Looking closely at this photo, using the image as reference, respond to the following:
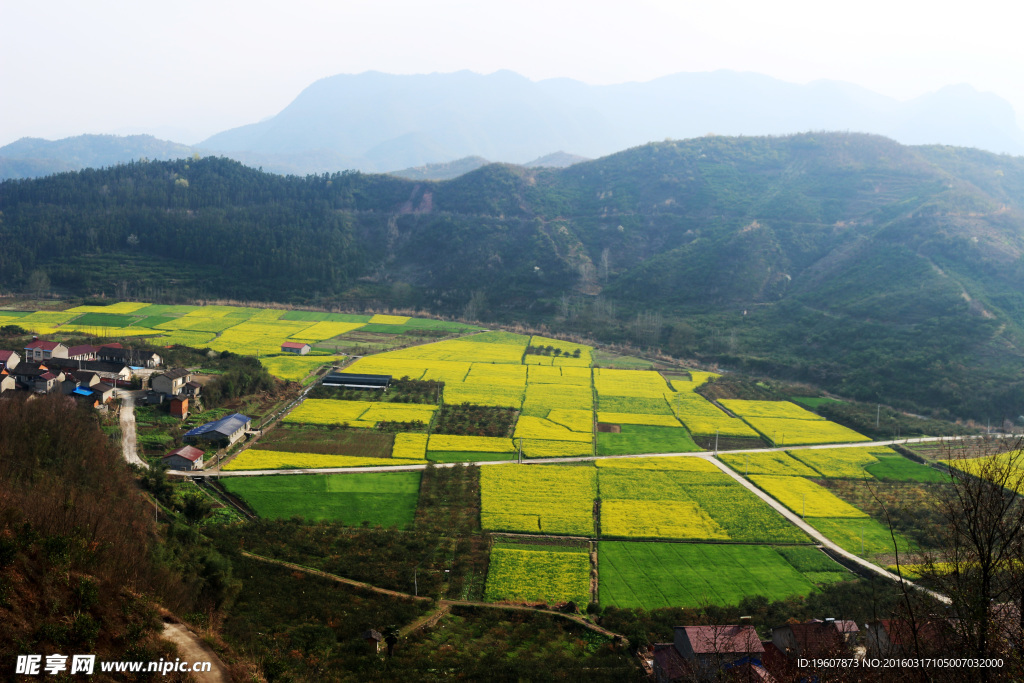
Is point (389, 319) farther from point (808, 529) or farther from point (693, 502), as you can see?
point (808, 529)

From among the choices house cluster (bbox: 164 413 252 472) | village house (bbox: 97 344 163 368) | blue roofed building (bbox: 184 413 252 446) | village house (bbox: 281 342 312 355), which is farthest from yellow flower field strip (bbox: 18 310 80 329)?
house cluster (bbox: 164 413 252 472)

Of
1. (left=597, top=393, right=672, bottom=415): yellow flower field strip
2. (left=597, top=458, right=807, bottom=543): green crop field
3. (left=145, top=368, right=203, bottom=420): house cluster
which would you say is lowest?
(left=597, top=458, right=807, bottom=543): green crop field

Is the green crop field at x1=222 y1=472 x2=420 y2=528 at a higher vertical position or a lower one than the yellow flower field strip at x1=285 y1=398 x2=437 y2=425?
lower

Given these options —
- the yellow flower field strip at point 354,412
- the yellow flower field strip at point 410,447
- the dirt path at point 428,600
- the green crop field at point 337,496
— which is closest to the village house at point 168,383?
the yellow flower field strip at point 354,412

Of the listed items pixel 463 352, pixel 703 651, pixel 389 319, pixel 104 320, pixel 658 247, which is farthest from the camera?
pixel 658 247

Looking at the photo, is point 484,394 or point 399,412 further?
point 484,394

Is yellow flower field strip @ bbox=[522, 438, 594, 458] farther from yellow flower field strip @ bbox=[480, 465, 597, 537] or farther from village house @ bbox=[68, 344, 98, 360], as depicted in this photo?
village house @ bbox=[68, 344, 98, 360]

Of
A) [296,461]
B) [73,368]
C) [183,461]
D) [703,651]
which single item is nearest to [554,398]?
[296,461]
